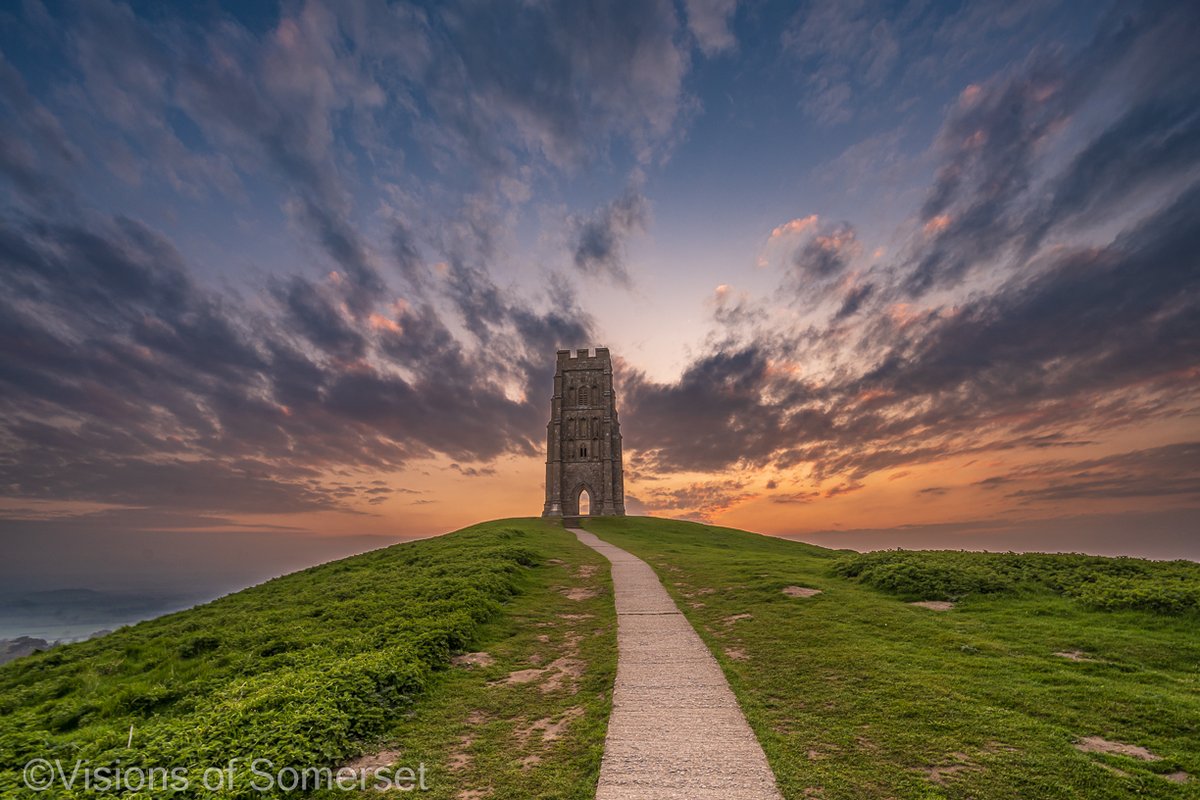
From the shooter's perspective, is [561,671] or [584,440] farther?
[584,440]

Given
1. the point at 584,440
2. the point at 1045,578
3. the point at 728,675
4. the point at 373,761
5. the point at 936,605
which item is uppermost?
the point at 584,440

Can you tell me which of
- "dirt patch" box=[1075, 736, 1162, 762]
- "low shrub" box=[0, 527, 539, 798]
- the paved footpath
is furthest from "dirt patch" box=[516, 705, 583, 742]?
"dirt patch" box=[1075, 736, 1162, 762]

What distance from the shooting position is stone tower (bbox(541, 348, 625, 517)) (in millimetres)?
65562

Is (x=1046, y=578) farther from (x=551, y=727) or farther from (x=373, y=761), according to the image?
(x=373, y=761)

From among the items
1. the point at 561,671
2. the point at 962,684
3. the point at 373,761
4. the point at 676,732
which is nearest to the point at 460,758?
the point at 373,761

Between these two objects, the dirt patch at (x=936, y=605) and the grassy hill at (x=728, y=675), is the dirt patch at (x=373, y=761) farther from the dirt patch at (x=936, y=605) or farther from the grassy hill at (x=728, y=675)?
the dirt patch at (x=936, y=605)

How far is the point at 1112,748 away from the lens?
713 cm

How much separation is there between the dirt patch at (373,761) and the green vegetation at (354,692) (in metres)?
0.06

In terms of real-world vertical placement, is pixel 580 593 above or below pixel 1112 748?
above

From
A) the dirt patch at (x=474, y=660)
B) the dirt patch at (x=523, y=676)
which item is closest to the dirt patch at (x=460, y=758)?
the dirt patch at (x=523, y=676)

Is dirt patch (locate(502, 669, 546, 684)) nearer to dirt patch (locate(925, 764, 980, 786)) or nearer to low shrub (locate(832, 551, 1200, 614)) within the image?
dirt patch (locate(925, 764, 980, 786))

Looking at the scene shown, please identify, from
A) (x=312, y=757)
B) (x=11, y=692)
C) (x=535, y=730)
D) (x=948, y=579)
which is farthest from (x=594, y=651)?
(x=11, y=692)

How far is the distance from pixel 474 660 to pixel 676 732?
5.99 meters

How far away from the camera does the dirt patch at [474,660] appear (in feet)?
38.8
